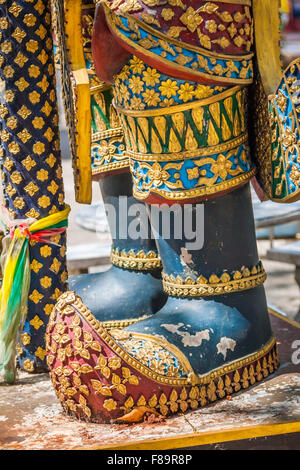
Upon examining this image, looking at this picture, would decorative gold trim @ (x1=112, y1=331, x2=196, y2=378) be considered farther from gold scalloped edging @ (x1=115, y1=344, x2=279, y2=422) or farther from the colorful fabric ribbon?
the colorful fabric ribbon

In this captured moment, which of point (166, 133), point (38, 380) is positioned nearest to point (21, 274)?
point (38, 380)

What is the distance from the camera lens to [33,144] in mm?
1411

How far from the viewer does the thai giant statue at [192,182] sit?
1.21 metres

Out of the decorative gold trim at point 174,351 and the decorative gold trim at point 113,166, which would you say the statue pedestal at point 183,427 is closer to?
the decorative gold trim at point 174,351

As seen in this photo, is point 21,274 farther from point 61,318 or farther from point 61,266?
point 61,318

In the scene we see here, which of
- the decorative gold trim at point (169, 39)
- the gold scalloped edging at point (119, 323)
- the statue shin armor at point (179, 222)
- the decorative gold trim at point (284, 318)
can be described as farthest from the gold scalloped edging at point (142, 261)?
the decorative gold trim at point (169, 39)

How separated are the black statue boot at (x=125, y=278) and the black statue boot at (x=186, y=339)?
0.22m

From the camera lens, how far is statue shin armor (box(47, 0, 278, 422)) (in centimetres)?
120

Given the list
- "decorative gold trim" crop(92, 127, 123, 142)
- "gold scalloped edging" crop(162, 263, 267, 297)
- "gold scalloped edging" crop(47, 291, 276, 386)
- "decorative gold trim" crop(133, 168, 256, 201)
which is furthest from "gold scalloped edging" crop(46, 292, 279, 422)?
"decorative gold trim" crop(92, 127, 123, 142)

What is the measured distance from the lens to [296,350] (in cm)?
154

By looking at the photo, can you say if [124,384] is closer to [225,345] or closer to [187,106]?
[225,345]

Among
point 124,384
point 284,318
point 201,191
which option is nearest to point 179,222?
point 201,191

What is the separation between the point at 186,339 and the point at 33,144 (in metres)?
0.45

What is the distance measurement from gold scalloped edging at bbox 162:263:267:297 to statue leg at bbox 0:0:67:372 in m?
0.25
